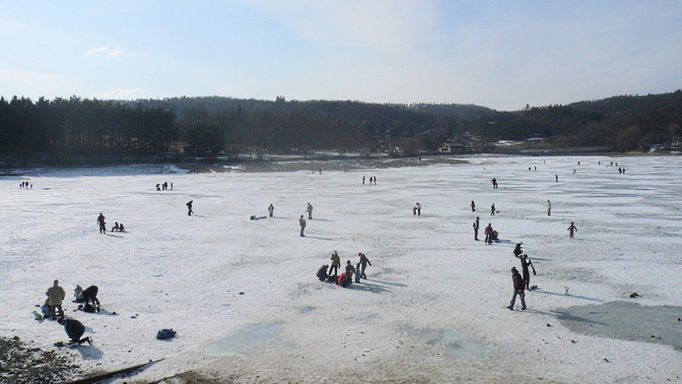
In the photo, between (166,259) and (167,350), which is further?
(166,259)

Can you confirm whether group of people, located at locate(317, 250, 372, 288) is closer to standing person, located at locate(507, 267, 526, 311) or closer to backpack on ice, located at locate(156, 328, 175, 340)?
standing person, located at locate(507, 267, 526, 311)

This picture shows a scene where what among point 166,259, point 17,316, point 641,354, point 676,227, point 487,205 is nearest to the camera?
point 641,354

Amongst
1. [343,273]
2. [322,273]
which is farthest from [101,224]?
[343,273]

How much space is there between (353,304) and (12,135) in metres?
84.7

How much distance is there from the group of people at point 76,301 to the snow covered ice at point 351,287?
0.40 m

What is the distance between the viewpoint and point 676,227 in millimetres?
27438

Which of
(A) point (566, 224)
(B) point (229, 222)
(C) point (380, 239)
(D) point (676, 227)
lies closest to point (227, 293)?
(C) point (380, 239)

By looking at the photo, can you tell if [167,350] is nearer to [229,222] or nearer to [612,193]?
[229,222]

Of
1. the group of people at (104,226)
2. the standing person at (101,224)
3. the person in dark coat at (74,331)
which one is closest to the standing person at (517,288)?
the person in dark coat at (74,331)

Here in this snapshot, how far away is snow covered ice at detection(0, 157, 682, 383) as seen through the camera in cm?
1112

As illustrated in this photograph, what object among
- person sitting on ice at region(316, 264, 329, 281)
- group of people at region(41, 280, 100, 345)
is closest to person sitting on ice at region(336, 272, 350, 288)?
person sitting on ice at region(316, 264, 329, 281)

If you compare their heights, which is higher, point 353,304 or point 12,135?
point 12,135

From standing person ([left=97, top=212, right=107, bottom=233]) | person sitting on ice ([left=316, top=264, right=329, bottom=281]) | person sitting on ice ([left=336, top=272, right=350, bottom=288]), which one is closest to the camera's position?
person sitting on ice ([left=336, top=272, right=350, bottom=288])

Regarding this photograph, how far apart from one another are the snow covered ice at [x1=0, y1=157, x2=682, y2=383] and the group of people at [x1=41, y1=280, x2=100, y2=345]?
405mm
